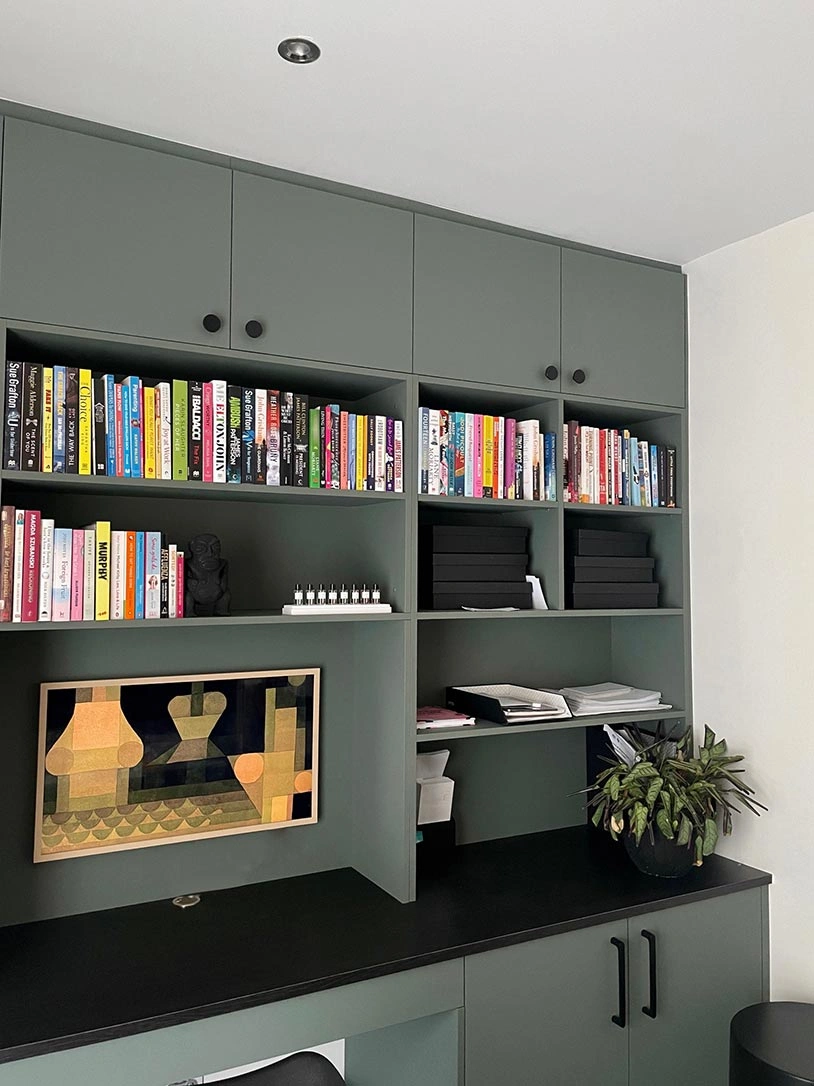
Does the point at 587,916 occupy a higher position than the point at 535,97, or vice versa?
the point at 535,97

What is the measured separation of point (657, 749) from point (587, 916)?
730 millimetres

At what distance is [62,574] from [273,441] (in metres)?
0.57

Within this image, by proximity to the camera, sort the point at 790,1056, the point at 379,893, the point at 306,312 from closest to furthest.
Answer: the point at 790,1056 → the point at 306,312 → the point at 379,893

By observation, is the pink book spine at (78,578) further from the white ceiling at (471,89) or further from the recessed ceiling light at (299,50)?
the recessed ceiling light at (299,50)

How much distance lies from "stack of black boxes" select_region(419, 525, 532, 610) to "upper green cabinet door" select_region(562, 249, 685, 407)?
50 cm

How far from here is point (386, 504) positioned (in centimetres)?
236

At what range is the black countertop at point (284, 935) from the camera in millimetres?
1719

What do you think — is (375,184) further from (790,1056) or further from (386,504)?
(790,1056)

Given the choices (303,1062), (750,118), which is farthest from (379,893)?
(750,118)

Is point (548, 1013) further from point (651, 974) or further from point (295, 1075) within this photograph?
point (295, 1075)

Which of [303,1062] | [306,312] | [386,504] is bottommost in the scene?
[303,1062]

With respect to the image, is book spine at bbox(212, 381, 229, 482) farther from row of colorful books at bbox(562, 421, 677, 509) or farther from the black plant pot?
the black plant pot

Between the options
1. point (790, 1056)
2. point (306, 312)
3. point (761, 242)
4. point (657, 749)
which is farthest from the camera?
point (657, 749)

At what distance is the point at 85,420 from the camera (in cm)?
193
